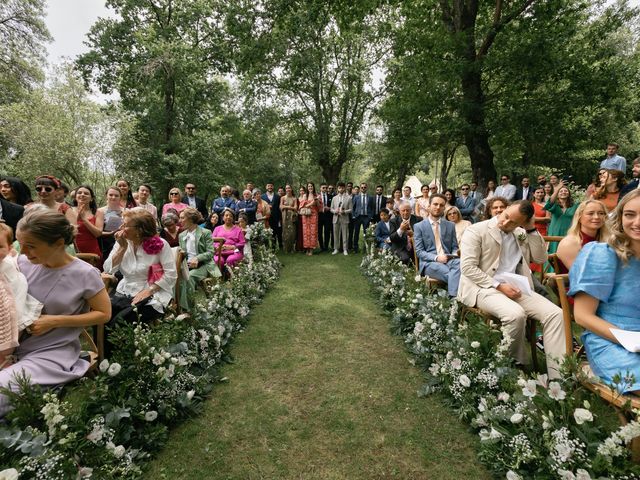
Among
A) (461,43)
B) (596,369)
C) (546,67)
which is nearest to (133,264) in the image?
(596,369)

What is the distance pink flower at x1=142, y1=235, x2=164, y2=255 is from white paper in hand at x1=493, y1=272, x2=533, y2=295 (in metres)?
3.58

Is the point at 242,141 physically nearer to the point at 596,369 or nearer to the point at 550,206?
the point at 550,206

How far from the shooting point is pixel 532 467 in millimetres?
2025

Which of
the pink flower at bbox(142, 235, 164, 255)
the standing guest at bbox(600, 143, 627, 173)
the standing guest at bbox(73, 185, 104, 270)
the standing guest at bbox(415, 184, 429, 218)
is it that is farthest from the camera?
the standing guest at bbox(415, 184, 429, 218)

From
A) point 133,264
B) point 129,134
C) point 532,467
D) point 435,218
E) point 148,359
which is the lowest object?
point 532,467

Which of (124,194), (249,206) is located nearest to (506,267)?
(124,194)

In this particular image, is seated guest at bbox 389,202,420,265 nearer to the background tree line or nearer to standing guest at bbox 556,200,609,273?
standing guest at bbox 556,200,609,273

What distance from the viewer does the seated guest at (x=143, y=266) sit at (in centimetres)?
322

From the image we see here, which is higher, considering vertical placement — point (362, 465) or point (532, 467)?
point (532, 467)

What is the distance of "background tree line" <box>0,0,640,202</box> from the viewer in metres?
9.28

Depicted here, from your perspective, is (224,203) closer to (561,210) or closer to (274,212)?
(274,212)

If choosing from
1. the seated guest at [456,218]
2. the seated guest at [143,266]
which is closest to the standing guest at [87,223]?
the seated guest at [143,266]

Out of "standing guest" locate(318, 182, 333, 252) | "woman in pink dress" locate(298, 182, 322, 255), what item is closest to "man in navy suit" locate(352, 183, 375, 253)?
"standing guest" locate(318, 182, 333, 252)

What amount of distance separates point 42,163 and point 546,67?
84.9 ft
